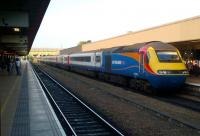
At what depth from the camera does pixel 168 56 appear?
20234mm

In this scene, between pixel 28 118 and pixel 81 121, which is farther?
pixel 81 121

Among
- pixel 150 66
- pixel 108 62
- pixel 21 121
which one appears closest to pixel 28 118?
pixel 21 121

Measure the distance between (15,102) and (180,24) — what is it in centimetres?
1483

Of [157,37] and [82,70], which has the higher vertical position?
[157,37]

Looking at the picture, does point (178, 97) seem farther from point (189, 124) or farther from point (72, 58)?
point (72, 58)

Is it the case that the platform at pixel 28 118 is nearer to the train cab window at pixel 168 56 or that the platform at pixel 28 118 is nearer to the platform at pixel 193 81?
the train cab window at pixel 168 56

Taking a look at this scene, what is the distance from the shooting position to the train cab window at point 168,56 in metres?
20.0

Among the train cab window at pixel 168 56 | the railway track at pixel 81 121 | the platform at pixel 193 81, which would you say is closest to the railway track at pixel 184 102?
the platform at pixel 193 81

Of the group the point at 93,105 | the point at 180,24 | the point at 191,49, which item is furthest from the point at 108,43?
the point at 93,105

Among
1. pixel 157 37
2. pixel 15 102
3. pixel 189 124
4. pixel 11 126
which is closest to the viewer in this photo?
pixel 11 126

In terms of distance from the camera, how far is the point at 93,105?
1781 centimetres

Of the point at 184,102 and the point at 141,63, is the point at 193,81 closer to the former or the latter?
the point at 141,63

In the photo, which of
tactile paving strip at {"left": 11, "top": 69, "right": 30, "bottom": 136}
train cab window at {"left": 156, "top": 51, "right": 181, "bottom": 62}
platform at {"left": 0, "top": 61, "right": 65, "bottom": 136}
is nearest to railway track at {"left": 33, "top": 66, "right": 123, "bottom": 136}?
platform at {"left": 0, "top": 61, "right": 65, "bottom": 136}

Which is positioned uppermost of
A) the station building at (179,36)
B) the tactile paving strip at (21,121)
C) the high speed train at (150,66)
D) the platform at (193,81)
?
the station building at (179,36)
